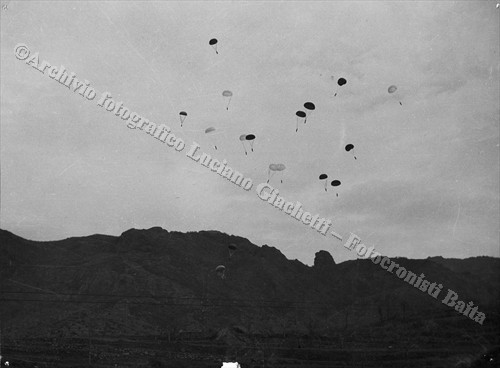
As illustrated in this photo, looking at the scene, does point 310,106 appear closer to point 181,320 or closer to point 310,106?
point 310,106

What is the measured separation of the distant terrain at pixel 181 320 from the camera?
283ft

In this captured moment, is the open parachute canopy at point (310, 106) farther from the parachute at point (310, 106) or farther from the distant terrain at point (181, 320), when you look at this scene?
the distant terrain at point (181, 320)

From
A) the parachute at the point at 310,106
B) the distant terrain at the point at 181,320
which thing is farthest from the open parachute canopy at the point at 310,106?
the distant terrain at the point at 181,320

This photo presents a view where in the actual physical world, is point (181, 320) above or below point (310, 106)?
below

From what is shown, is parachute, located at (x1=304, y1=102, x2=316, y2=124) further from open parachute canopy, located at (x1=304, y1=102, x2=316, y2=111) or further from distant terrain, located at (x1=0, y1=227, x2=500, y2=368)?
distant terrain, located at (x1=0, y1=227, x2=500, y2=368)

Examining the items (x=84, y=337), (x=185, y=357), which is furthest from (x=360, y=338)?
(x=84, y=337)

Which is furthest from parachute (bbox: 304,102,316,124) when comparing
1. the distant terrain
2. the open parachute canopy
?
the distant terrain

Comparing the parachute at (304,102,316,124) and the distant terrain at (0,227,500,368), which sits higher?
the parachute at (304,102,316,124)

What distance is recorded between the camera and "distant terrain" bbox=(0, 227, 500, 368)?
86.1 meters

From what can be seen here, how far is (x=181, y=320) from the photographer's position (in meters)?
147

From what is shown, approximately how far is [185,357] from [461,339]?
4933 centimetres

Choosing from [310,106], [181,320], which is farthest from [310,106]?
[181,320]

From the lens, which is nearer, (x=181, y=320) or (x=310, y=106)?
(x=310, y=106)

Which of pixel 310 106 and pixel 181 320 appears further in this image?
pixel 181 320
